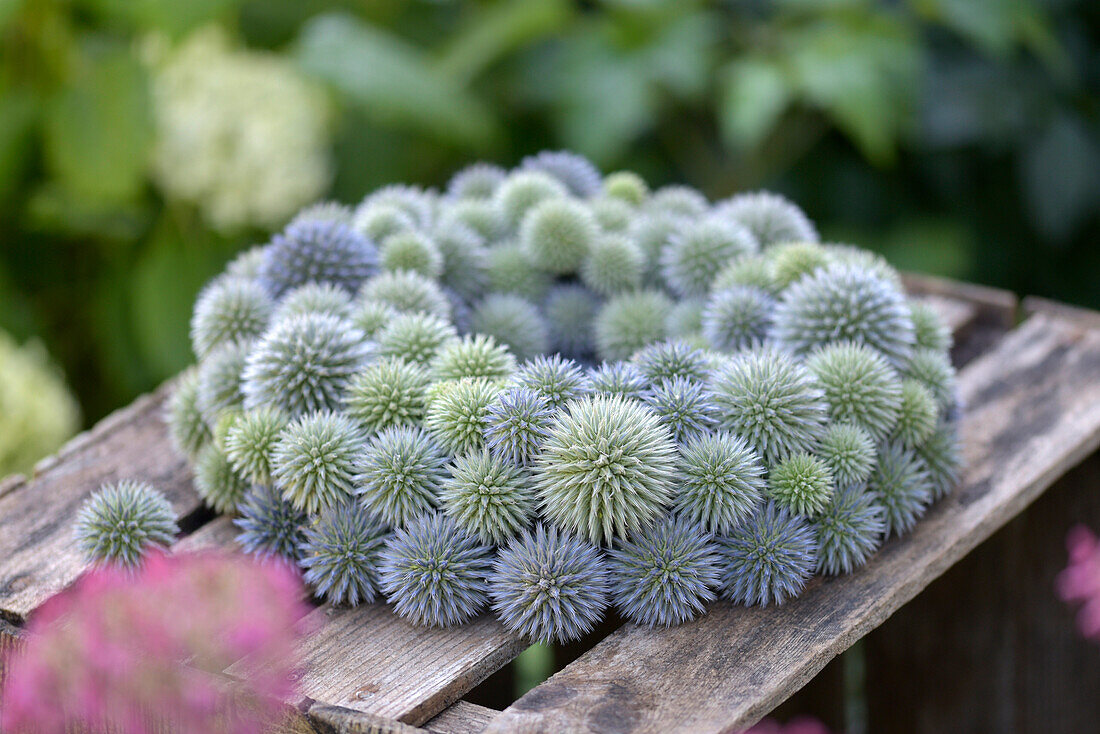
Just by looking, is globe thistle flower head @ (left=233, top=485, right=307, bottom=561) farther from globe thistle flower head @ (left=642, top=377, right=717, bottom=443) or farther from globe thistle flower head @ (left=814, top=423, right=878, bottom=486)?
globe thistle flower head @ (left=814, top=423, right=878, bottom=486)

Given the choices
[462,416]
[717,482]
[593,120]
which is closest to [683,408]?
[717,482]

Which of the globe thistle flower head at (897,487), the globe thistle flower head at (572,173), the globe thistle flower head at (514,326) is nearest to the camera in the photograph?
the globe thistle flower head at (897,487)

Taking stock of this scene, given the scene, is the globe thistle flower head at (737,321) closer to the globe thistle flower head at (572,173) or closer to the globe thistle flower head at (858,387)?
the globe thistle flower head at (858,387)

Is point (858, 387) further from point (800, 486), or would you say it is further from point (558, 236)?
point (558, 236)

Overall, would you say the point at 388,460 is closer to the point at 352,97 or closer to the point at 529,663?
the point at 529,663

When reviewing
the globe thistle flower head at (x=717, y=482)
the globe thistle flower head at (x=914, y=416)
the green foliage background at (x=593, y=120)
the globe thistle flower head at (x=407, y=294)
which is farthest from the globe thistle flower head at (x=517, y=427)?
the green foliage background at (x=593, y=120)

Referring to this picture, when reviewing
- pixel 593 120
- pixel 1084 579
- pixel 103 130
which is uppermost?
pixel 103 130

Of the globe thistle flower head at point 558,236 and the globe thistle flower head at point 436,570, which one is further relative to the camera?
the globe thistle flower head at point 558,236
